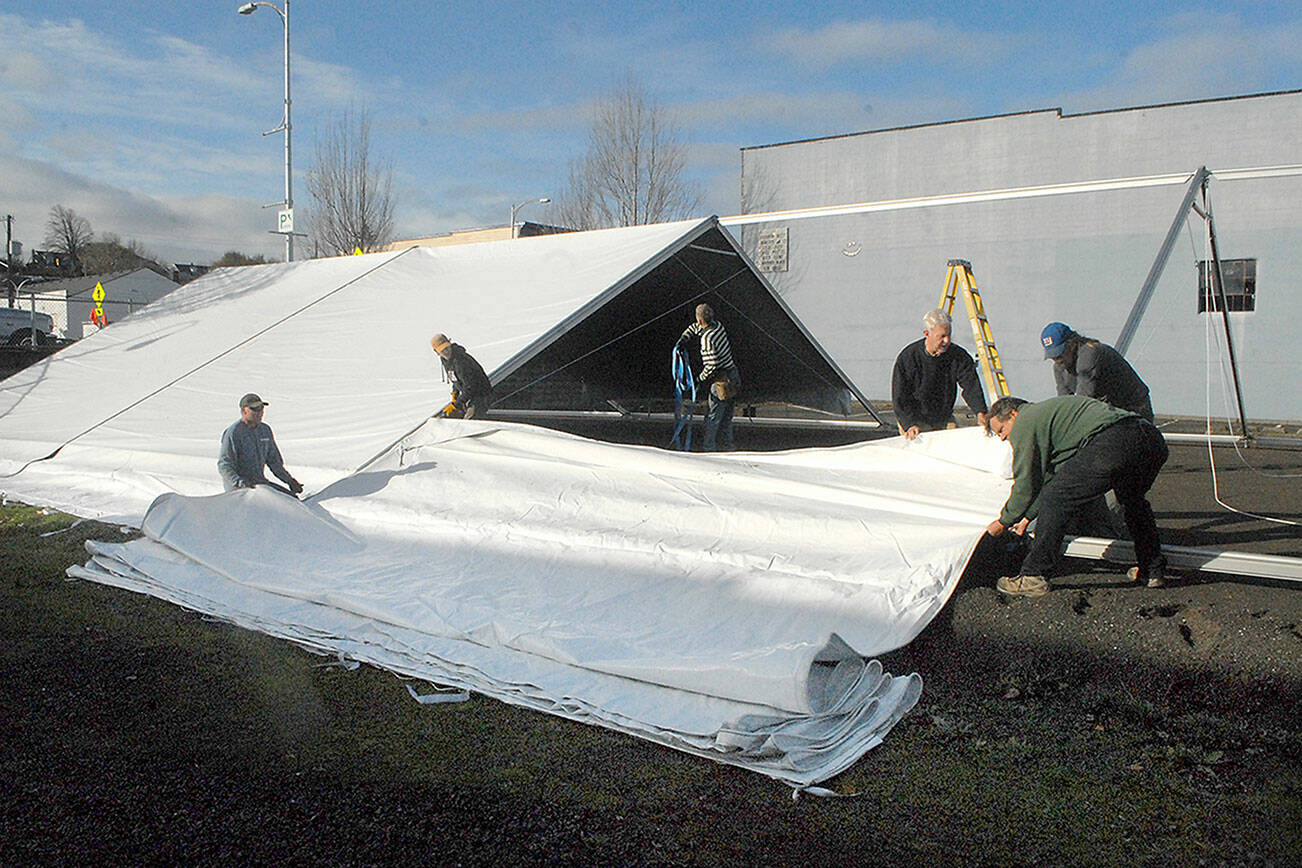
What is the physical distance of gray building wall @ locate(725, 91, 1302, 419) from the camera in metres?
16.2

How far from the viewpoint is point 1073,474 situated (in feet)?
13.8

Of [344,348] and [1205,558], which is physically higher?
[344,348]

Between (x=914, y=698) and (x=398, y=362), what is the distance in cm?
551

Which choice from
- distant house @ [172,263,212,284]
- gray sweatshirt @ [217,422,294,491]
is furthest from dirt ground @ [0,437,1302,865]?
distant house @ [172,263,212,284]

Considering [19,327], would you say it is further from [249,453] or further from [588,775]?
[588,775]

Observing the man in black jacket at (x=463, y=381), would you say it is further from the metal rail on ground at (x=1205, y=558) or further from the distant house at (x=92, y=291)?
the distant house at (x=92, y=291)

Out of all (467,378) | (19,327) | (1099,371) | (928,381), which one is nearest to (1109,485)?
(1099,371)

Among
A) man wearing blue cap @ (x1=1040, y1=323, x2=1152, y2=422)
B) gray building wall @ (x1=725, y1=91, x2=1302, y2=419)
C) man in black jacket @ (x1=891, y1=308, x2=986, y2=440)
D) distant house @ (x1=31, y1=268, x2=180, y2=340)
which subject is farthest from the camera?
distant house @ (x1=31, y1=268, x2=180, y2=340)

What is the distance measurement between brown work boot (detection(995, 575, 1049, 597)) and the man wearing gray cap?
4.43m

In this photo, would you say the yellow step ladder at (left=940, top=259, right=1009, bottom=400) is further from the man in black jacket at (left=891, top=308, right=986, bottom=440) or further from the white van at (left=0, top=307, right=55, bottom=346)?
the white van at (left=0, top=307, right=55, bottom=346)

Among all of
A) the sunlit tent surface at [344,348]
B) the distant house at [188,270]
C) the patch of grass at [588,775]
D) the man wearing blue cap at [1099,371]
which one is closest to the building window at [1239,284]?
the sunlit tent surface at [344,348]

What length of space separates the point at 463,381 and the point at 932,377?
3.29 meters

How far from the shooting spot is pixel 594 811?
2.75 m

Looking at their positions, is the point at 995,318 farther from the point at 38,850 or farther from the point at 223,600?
the point at 38,850
